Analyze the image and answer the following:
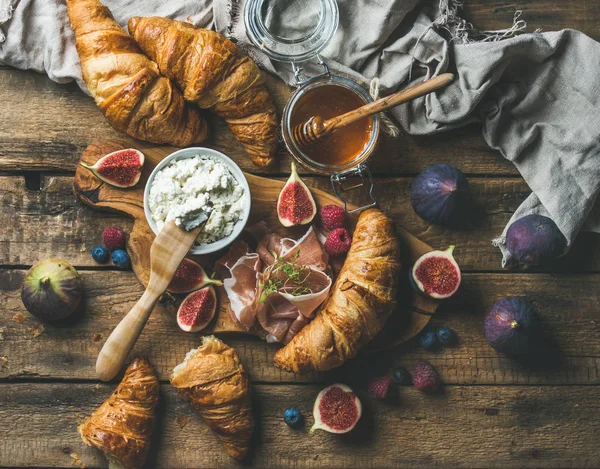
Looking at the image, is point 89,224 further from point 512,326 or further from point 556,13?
point 556,13

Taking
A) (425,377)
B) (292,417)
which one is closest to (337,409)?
(292,417)

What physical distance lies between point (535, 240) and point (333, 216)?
3.38ft

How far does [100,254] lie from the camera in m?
3.05

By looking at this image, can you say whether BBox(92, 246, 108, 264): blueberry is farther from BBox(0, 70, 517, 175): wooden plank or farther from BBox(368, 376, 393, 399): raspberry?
BBox(368, 376, 393, 399): raspberry

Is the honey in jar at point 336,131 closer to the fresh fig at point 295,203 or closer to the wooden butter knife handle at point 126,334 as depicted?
the fresh fig at point 295,203

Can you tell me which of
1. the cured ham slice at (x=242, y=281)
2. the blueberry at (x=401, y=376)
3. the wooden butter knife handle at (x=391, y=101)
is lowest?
the blueberry at (x=401, y=376)

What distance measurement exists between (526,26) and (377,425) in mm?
2366

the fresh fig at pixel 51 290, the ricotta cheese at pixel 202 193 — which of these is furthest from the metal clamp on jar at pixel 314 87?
the fresh fig at pixel 51 290

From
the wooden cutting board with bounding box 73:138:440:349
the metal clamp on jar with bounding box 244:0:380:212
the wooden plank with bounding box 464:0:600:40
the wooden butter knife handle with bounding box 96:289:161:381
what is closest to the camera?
the wooden butter knife handle with bounding box 96:289:161:381

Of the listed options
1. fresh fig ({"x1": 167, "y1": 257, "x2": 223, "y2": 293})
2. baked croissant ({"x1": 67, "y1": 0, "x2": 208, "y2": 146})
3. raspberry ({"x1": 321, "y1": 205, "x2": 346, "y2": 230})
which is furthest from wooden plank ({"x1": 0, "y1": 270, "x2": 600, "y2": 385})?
baked croissant ({"x1": 67, "y1": 0, "x2": 208, "y2": 146})

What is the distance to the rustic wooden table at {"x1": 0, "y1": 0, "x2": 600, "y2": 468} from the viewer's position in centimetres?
312

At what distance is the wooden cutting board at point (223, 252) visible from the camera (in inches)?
120

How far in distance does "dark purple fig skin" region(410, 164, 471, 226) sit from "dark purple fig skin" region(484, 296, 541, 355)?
1.75 ft

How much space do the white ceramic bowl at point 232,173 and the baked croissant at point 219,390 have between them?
1.68 feet
